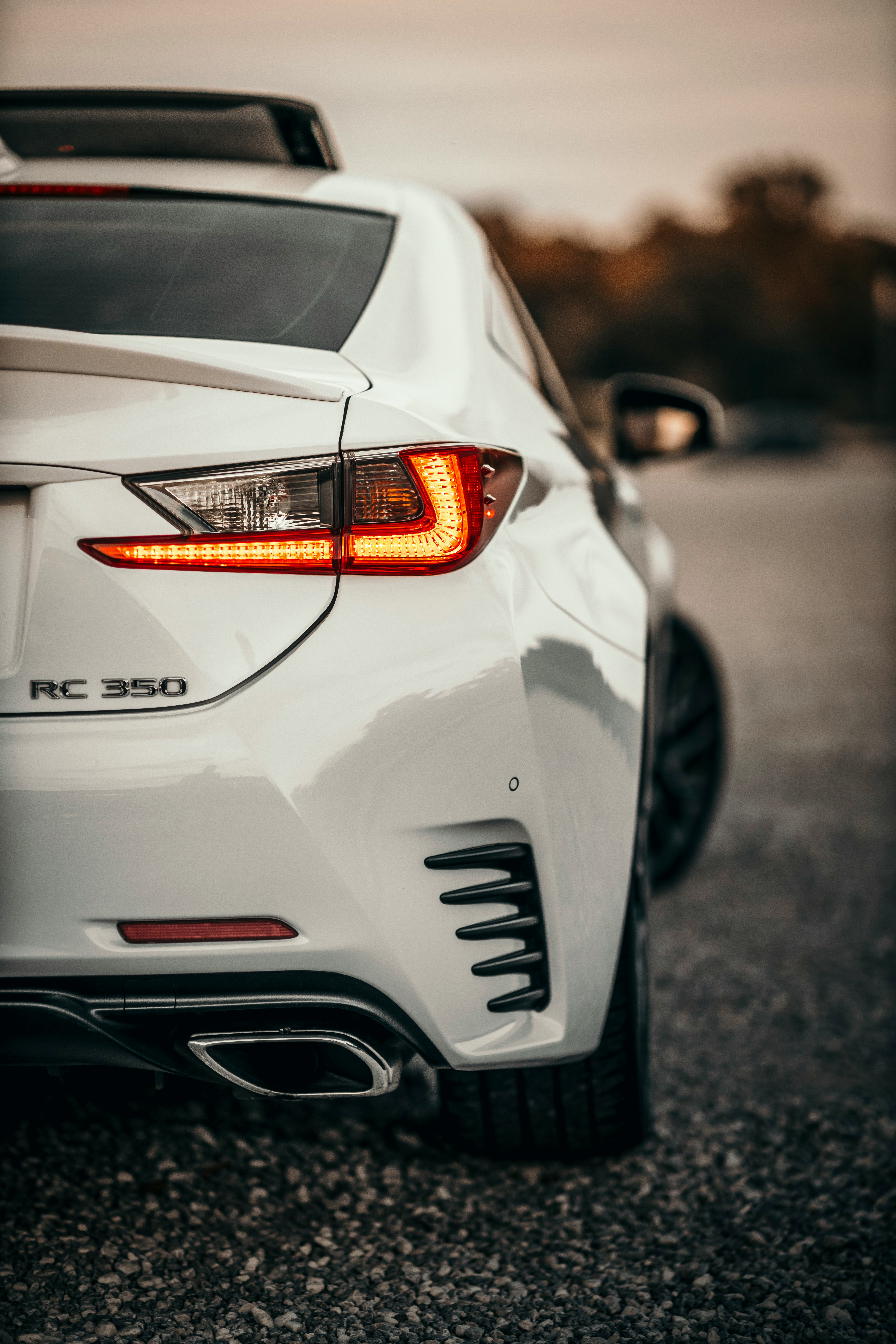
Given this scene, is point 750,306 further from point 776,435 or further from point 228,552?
point 228,552

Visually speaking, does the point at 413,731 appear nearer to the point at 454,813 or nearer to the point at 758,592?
the point at 454,813

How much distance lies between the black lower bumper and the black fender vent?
5.2 inches

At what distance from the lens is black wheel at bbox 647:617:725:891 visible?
356 cm

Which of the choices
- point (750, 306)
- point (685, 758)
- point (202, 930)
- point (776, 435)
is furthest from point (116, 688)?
point (750, 306)

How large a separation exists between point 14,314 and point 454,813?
1001 millimetres

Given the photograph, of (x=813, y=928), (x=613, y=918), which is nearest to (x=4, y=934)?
(x=613, y=918)

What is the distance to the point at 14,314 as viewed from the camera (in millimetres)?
1807

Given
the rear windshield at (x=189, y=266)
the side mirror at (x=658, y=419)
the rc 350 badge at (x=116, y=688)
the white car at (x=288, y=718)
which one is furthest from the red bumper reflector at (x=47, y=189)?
the side mirror at (x=658, y=419)

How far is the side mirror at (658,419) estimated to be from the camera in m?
3.34

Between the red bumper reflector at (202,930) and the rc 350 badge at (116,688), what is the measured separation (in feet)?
0.94

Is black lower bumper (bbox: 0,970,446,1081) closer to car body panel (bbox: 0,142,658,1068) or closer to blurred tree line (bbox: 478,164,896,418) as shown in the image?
car body panel (bbox: 0,142,658,1068)

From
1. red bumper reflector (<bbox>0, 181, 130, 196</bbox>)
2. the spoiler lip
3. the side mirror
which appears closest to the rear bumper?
the spoiler lip

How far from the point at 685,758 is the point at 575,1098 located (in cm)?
179

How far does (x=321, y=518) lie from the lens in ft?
5.06
